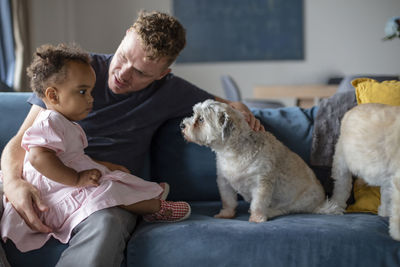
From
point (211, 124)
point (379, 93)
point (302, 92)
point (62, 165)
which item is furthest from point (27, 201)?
point (302, 92)

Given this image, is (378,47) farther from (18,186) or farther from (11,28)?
(18,186)

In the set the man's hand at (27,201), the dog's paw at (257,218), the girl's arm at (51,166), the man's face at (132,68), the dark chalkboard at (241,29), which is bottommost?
the dog's paw at (257,218)

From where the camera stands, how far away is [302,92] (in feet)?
15.4

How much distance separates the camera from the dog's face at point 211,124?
186 centimetres

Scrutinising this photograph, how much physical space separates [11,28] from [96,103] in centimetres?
373

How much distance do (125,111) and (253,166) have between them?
0.64m

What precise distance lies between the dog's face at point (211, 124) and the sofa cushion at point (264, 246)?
0.43 m

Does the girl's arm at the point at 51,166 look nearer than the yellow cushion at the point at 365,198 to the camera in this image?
Yes

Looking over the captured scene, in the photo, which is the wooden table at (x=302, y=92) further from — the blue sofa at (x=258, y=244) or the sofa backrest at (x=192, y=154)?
the blue sofa at (x=258, y=244)

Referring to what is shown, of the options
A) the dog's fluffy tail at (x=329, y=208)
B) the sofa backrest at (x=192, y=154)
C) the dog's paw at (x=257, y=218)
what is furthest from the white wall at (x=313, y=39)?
the dog's paw at (x=257, y=218)

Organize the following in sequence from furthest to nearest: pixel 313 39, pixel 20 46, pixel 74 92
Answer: pixel 313 39 < pixel 20 46 < pixel 74 92

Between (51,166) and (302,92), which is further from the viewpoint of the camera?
(302,92)

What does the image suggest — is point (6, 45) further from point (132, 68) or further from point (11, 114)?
point (132, 68)

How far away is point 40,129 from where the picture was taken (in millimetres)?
1482
